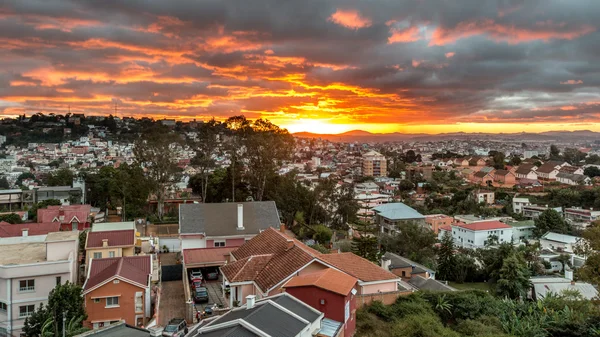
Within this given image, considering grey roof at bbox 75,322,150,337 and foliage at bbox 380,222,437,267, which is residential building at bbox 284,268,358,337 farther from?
foliage at bbox 380,222,437,267

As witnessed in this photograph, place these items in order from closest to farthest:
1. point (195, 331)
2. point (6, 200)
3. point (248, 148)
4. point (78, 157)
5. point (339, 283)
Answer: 1. point (195, 331)
2. point (339, 283)
3. point (248, 148)
4. point (6, 200)
5. point (78, 157)

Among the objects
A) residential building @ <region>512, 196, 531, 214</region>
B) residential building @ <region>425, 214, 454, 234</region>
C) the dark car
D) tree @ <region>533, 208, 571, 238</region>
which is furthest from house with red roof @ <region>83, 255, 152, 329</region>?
residential building @ <region>512, 196, 531, 214</region>

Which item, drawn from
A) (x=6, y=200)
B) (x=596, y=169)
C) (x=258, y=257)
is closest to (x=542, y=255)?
(x=258, y=257)

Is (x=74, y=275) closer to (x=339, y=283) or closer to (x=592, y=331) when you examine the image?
(x=339, y=283)

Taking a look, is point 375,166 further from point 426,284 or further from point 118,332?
point 118,332

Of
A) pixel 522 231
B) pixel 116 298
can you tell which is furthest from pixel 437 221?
pixel 116 298
